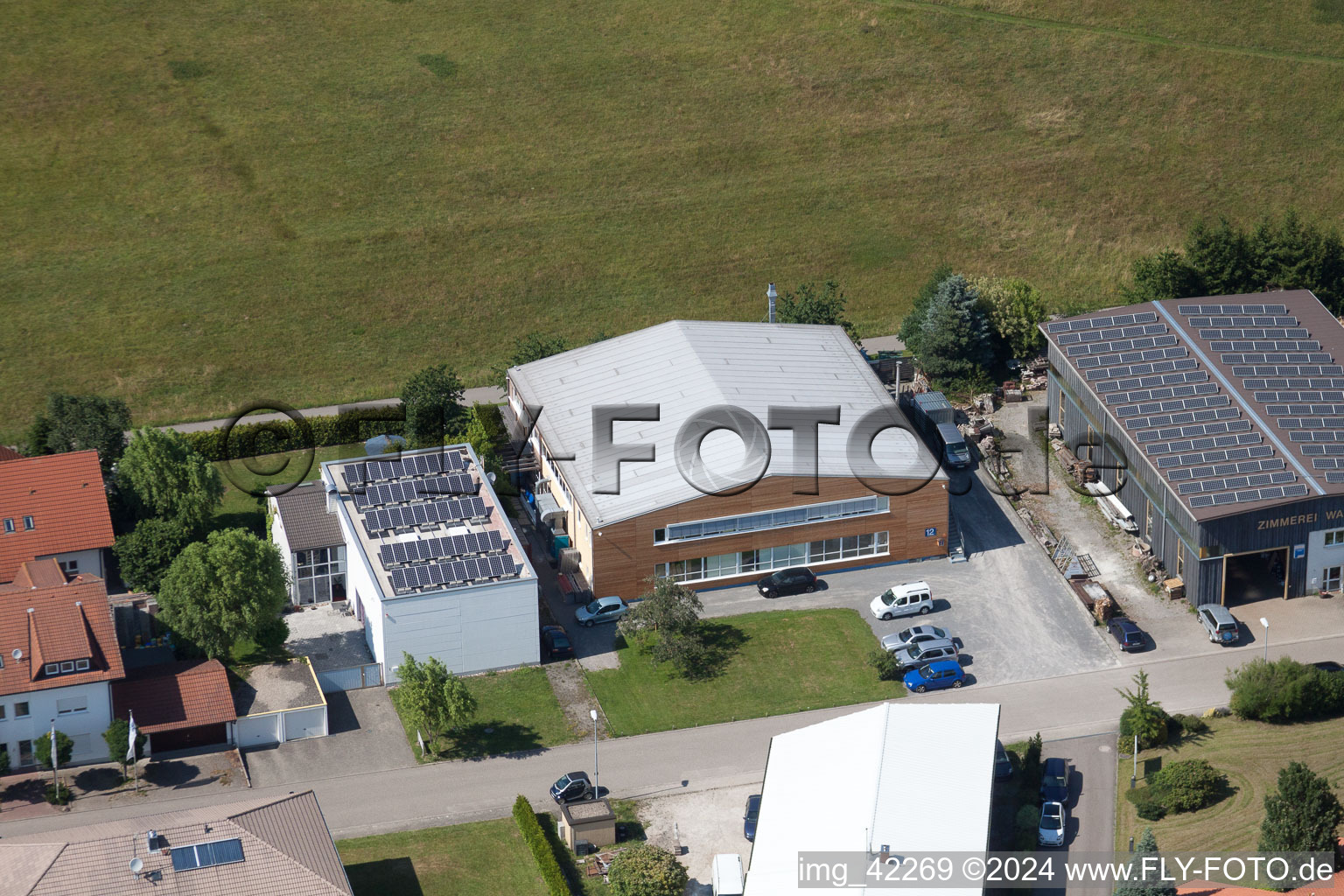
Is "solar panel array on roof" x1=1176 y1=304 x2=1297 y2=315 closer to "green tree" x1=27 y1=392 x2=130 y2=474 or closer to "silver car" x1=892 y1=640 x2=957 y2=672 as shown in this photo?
"silver car" x1=892 y1=640 x2=957 y2=672

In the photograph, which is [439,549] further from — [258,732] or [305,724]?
[258,732]

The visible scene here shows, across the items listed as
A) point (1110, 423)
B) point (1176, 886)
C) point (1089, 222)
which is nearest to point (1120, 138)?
point (1089, 222)

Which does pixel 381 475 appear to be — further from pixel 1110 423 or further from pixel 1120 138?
pixel 1120 138

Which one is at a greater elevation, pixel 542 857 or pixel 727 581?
pixel 727 581

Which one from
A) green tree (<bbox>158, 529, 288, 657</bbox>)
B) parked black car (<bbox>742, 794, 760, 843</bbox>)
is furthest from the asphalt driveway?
green tree (<bbox>158, 529, 288, 657</bbox>)

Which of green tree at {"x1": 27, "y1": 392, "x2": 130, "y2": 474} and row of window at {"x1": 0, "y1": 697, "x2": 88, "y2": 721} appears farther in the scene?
green tree at {"x1": 27, "y1": 392, "x2": 130, "y2": 474}

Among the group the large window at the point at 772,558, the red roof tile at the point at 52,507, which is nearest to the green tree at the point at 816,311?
the large window at the point at 772,558
